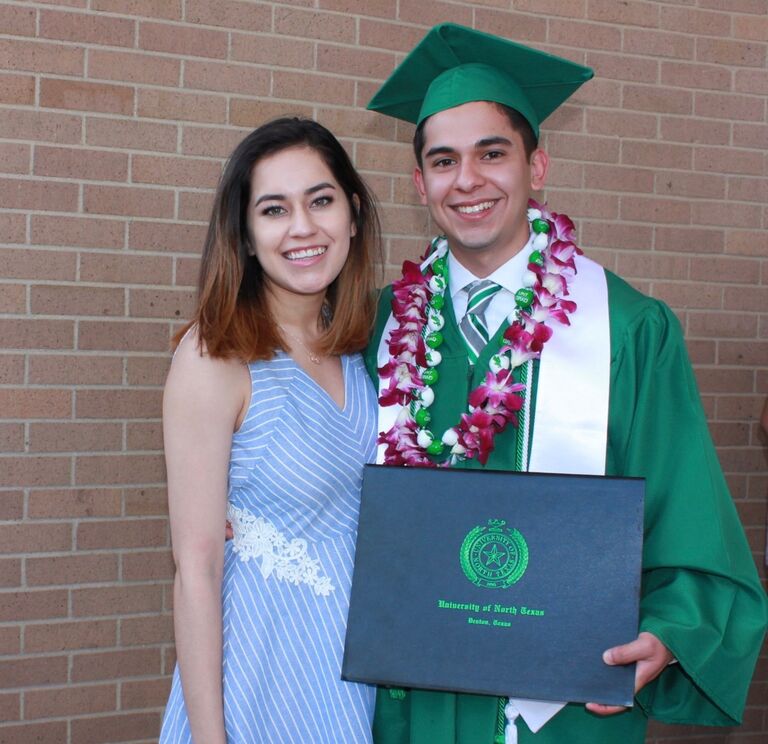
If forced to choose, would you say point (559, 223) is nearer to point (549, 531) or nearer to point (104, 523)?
point (549, 531)

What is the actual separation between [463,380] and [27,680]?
2.07 meters

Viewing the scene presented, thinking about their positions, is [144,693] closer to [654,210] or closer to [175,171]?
[175,171]

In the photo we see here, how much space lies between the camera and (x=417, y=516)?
76.0 inches

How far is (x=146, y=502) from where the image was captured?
3469 mm

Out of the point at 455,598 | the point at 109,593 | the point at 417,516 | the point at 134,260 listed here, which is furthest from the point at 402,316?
the point at 109,593

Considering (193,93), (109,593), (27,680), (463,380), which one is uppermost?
(193,93)

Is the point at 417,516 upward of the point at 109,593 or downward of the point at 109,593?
upward

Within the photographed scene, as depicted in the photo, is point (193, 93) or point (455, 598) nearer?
point (455, 598)

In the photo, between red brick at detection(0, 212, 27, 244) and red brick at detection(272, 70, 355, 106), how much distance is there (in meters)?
0.99

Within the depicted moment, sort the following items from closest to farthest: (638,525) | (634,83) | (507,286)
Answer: (638,525) < (507,286) < (634,83)

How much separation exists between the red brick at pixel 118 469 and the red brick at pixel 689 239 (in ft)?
7.18

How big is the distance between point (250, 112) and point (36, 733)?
228 cm

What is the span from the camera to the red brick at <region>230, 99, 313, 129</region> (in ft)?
11.5

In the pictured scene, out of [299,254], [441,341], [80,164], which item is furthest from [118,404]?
[441,341]
